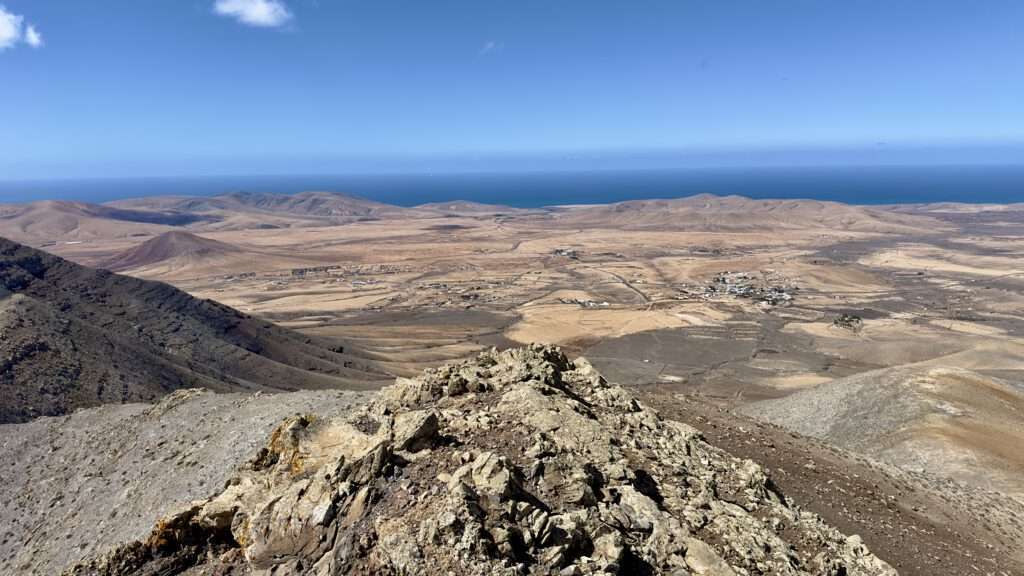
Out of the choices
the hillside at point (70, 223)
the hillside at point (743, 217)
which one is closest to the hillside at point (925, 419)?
the hillside at point (743, 217)

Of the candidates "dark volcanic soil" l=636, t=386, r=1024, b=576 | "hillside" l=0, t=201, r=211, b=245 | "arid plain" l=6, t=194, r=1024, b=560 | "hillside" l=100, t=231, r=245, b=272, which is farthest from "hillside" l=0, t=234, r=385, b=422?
"hillside" l=0, t=201, r=211, b=245

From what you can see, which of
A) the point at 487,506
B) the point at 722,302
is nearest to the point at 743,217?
the point at 722,302

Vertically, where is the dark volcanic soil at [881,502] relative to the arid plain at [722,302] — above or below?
above

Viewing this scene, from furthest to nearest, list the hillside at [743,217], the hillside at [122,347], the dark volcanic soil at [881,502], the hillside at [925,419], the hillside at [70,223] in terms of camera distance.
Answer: the hillside at [70,223] → the hillside at [743,217] → the hillside at [122,347] → the hillside at [925,419] → the dark volcanic soil at [881,502]

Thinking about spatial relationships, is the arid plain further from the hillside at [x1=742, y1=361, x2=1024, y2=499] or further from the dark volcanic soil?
the dark volcanic soil

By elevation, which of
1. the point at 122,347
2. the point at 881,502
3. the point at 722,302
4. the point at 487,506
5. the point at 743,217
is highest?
the point at 487,506

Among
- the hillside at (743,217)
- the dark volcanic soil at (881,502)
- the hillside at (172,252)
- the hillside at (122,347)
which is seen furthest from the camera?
the hillside at (743,217)

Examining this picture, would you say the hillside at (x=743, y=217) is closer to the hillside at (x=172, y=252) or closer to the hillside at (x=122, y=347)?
the hillside at (x=172, y=252)

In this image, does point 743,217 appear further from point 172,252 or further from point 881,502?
point 881,502
